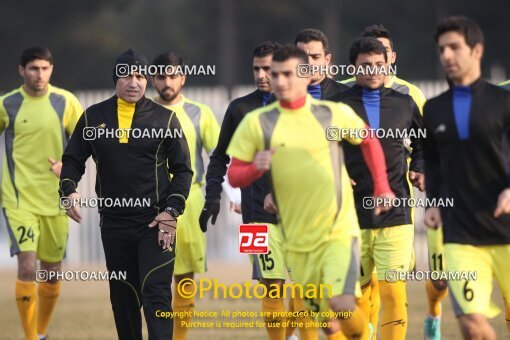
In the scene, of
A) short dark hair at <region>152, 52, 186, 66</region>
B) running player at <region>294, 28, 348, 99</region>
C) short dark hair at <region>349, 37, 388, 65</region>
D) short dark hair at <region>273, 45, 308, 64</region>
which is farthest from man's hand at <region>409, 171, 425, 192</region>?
short dark hair at <region>152, 52, 186, 66</region>

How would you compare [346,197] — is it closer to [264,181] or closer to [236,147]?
[236,147]

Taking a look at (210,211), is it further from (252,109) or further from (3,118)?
(3,118)

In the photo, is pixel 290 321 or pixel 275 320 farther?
pixel 290 321

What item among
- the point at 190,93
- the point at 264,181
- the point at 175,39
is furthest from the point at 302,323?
the point at 175,39

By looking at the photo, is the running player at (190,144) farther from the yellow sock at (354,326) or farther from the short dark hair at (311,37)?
the yellow sock at (354,326)

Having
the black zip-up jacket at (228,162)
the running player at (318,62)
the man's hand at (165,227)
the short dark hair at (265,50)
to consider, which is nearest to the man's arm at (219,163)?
the black zip-up jacket at (228,162)

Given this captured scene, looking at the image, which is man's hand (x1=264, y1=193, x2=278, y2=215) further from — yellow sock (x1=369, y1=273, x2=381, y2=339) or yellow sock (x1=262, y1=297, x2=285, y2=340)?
yellow sock (x1=369, y1=273, x2=381, y2=339)

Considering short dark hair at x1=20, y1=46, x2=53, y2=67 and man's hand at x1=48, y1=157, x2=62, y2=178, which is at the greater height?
short dark hair at x1=20, y1=46, x2=53, y2=67

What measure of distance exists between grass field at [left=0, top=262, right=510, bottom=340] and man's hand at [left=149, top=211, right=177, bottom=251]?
3317 mm

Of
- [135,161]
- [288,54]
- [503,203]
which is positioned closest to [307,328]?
[135,161]

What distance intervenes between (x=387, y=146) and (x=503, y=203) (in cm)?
263

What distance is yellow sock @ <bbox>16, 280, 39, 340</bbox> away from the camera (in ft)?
43.8

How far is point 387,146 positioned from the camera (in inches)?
448

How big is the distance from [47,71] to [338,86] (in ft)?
11.0
